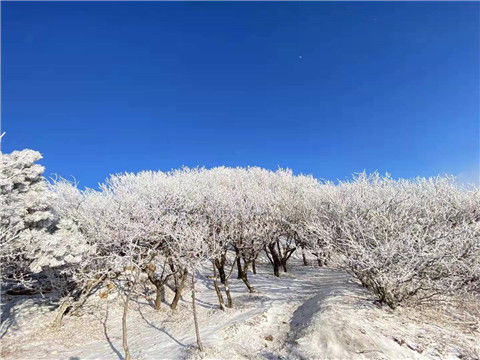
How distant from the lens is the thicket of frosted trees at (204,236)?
1131 centimetres

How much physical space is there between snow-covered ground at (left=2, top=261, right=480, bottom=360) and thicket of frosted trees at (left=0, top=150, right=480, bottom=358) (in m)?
0.97

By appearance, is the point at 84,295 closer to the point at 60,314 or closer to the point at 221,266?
the point at 60,314

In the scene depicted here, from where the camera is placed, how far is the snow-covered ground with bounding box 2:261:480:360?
31.0 ft

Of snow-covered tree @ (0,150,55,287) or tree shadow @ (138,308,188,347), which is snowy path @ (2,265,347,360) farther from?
snow-covered tree @ (0,150,55,287)

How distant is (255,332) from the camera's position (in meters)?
12.0

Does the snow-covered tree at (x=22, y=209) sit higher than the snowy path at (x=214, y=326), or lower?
higher

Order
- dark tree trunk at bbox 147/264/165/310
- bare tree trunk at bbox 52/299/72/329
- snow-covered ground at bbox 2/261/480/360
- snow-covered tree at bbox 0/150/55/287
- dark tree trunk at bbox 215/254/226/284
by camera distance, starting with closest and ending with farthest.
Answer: snow-covered ground at bbox 2/261/480/360 → snow-covered tree at bbox 0/150/55/287 → bare tree trunk at bbox 52/299/72/329 → dark tree trunk at bbox 215/254/226/284 → dark tree trunk at bbox 147/264/165/310

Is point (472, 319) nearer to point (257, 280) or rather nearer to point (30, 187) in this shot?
point (257, 280)

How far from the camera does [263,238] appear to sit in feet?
57.6

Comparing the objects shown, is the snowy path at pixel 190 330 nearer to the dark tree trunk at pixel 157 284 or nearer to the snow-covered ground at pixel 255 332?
the snow-covered ground at pixel 255 332

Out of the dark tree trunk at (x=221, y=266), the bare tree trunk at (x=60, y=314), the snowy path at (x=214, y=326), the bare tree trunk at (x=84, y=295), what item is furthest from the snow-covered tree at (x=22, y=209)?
the dark tree trunk at (x=221, y=266)

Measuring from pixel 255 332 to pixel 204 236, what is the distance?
4779mm

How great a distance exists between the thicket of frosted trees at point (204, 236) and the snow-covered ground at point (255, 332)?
970 mm

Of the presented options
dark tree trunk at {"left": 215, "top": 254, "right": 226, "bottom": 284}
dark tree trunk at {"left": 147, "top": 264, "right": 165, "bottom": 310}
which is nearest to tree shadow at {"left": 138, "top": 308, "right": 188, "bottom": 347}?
dark tree trunk at {"left": 147, "top": 264, "right": 165, "bottom": 310}
